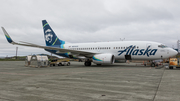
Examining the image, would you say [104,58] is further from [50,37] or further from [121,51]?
[50,37]

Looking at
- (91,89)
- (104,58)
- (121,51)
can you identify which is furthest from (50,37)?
(91,89)

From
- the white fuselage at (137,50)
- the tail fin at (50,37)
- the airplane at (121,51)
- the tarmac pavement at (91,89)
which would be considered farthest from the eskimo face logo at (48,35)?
the tarmac pavement at (91,89)

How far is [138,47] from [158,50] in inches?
95.3

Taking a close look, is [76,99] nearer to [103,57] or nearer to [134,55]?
[103,57]

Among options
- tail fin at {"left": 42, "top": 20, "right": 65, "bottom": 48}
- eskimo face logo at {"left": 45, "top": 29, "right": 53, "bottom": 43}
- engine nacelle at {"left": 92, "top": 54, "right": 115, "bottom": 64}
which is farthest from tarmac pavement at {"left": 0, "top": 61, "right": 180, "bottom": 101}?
→ eskimo face logo at {"left": 45, "top": 29, "right": 53, "bottom": 43}

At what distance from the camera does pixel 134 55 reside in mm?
18672

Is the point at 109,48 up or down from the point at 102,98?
up

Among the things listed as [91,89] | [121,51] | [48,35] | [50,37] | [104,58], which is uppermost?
[48,35]

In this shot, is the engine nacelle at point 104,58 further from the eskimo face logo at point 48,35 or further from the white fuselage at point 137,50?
the eskimo face logo at point 48,35

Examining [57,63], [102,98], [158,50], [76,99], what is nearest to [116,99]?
[102,98]

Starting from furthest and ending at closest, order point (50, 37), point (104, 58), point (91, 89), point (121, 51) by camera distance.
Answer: point (50, 37), point (121, 51), point (104, 58), point (91, 89)

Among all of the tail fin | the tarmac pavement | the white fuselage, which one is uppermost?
the tail fin

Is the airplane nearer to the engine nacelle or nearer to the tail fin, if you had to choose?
the engine nacelle

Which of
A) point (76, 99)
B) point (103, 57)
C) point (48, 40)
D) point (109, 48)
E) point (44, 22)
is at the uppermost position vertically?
point (44, 22)
